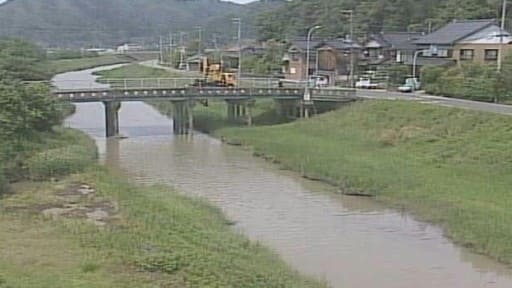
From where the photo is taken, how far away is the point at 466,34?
52.5 m

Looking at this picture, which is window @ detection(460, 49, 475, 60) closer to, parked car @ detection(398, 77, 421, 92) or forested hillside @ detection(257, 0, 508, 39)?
parked car @ detection(398, 77, 421, 92)

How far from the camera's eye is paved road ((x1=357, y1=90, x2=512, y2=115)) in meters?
36.5

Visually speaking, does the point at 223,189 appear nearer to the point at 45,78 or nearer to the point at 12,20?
the point at 45,78

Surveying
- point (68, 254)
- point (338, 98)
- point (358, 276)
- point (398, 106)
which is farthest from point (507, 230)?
point (338, 98)

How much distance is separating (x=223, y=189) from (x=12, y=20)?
14139 cm

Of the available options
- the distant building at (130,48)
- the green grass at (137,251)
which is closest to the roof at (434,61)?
the green grass at (137,251)

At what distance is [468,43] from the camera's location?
2064 inches

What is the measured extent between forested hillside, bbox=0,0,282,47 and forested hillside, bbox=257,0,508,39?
60.6 meters

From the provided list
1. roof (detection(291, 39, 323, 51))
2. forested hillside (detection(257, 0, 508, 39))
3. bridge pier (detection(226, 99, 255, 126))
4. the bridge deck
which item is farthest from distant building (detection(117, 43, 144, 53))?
the bridge deck

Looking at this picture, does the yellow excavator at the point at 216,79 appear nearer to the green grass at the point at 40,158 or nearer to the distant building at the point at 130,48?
the green grass at the point at 40,158

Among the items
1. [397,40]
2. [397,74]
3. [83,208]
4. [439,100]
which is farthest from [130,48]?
[83,208]

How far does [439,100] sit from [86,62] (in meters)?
84.4

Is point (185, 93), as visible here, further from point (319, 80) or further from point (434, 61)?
point (434, 61)

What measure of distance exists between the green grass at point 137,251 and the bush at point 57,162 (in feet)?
14.2
